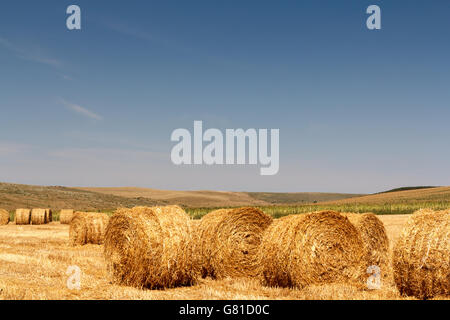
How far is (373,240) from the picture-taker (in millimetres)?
13484

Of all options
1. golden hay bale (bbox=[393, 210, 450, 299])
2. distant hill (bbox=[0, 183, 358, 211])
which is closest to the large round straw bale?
distant hill (bbox=[0, 183, 358, 211])

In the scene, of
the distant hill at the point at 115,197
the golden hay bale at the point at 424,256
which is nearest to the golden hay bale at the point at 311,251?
the golden hay bale at the point at 424,256

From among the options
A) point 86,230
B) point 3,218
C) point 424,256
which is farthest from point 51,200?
point 424,256

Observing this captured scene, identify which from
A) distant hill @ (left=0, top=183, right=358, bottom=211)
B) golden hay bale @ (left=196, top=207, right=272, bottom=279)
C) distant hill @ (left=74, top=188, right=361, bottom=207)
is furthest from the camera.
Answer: distant hill @ (left=74, top=188, right=361, bottom=207)

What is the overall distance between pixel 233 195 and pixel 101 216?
116 meters

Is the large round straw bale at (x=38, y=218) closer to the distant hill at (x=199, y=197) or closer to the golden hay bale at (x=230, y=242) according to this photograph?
Result: the golden hay bale at (x=230, y=242)

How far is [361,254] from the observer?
39.4ft

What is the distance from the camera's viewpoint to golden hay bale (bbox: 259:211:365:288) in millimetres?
10891

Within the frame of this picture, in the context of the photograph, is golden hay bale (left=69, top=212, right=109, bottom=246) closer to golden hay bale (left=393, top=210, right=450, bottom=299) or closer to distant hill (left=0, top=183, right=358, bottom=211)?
golden hay bale (left=393, top=210, right=450, bottom=299)

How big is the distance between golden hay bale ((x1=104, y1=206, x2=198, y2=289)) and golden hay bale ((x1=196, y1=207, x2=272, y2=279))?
145cm

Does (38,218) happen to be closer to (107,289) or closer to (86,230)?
(86,230)

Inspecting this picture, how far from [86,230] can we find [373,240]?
41.6 ft
